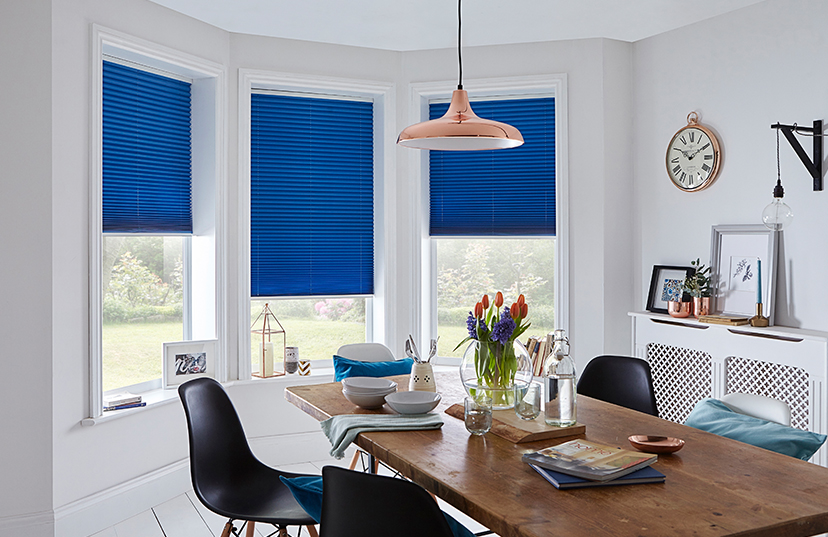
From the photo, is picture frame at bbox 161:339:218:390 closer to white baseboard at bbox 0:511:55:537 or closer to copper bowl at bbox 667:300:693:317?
white baseboard at bbox 0:511:55:537

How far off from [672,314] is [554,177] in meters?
1.21

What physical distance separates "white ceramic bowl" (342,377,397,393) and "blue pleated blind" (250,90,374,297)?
1835 mm

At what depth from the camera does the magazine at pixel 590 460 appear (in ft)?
→ 5.93

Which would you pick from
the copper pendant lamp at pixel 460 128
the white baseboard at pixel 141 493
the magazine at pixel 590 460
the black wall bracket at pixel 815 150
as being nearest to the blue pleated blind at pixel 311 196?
the white baseboard at pixel 141 493

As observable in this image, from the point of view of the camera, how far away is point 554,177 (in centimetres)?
455

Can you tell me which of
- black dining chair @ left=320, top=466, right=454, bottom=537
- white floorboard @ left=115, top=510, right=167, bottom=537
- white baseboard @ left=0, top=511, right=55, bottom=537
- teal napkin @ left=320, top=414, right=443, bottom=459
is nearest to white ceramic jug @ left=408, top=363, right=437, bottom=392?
teal napkin @ left=320, top=414, right=443, bottom=459

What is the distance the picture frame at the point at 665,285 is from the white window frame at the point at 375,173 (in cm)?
170

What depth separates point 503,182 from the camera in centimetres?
461

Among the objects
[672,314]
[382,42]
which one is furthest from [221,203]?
[672,314]

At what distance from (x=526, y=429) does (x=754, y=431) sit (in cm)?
82

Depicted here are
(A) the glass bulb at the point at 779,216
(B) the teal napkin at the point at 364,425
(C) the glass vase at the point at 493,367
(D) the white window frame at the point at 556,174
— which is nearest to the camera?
(B) the teal napkin at the point at 364,425

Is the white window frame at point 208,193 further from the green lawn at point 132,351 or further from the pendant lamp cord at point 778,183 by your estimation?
the pendant lamp cord at point 778,183

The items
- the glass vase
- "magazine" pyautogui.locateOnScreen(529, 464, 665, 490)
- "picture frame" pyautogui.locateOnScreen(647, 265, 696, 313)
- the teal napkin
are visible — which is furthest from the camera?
"picture frame" pyautogui.locateOnScreen(647, 265, 696, 313)

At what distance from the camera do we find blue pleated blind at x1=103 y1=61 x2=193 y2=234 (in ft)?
12.1
